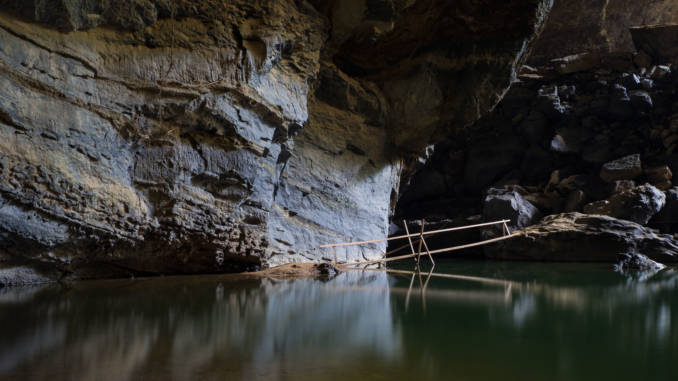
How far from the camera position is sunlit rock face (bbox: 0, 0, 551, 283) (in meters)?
3.83

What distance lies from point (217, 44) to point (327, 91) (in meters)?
2.80

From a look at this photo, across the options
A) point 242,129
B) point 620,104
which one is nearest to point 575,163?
point 620,104

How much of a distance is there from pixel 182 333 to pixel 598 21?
22258 millimetres

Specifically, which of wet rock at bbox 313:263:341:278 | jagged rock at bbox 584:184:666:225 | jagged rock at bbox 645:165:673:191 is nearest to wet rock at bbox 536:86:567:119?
jagged rock at bbox 645:165:673:191

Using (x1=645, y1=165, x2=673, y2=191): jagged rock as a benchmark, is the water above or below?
below

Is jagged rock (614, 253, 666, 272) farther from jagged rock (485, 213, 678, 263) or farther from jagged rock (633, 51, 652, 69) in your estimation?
jagged rock (633, 51, 652, 69)

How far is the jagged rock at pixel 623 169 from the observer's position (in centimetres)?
1307

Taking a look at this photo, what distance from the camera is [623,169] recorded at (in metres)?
13.1

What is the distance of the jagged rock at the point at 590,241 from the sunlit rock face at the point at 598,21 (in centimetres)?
1211

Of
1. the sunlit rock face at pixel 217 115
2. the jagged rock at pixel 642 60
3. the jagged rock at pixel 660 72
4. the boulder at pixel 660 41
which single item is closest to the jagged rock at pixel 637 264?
the sunlit rock face at pixel 217 115

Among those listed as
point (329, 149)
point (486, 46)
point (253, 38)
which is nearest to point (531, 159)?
point (486, 46)

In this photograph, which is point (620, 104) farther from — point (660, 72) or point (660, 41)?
point (660, 41)

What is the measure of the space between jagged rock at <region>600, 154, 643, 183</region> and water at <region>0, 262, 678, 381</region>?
38.1 ft

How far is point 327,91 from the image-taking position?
7.62 meters
